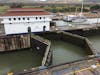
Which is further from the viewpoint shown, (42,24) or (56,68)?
(42,24)

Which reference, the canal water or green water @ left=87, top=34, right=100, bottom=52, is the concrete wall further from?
green water @ left=87, top=34, right=100, bottom=52

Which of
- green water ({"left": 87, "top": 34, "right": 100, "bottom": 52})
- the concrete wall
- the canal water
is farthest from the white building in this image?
green water ({"left": 87, "top": 34, "right": 100, "bottom": 52})

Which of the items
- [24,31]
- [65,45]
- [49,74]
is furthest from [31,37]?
[49,74]

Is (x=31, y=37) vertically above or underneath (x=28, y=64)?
above

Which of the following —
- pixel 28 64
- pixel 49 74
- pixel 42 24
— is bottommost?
pixel 28 64

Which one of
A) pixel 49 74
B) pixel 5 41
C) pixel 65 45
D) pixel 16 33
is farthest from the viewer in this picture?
pixel 65 45

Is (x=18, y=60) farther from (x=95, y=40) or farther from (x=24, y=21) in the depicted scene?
(x=95, y=40)

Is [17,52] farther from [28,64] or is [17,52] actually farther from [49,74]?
[49,74]

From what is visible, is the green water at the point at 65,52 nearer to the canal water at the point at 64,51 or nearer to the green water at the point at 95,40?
the canal water at the point at 64,51
